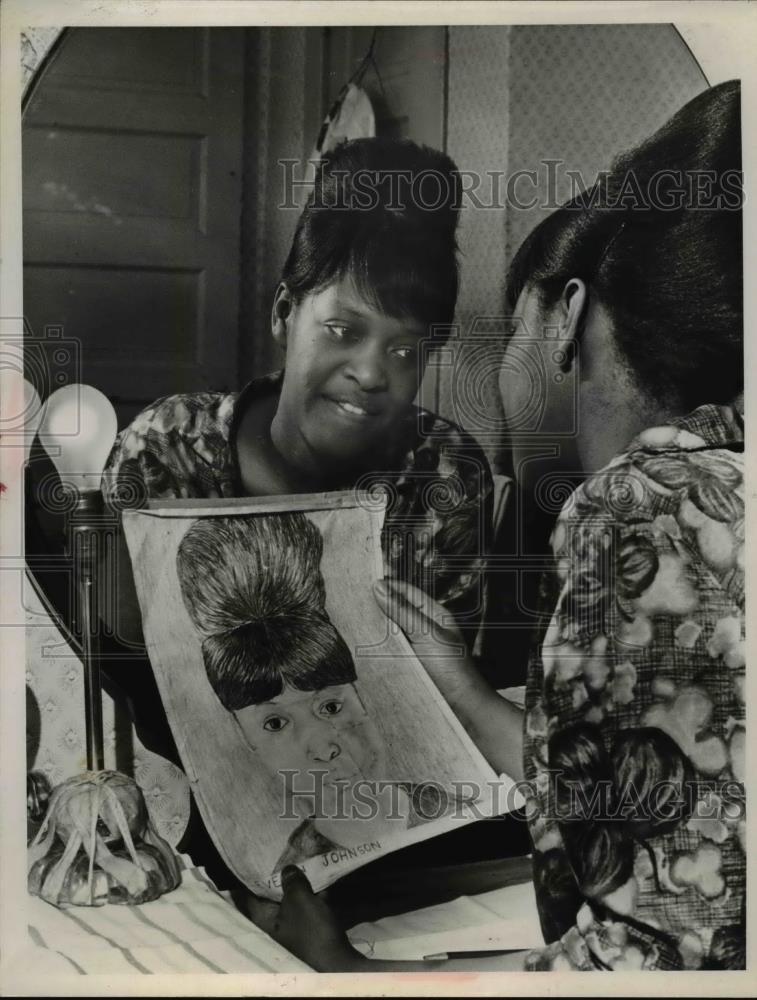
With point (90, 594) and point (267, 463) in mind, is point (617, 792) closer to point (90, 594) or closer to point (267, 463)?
point (267, 463)

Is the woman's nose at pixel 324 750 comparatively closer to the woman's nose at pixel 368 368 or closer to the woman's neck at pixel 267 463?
the woman's neck at pixel 267 463

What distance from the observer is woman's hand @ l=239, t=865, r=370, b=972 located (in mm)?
1623

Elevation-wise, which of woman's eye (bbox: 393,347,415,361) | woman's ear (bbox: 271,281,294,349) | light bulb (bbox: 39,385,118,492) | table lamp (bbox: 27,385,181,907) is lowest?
table lamp (bbox: 27,385,181,907)

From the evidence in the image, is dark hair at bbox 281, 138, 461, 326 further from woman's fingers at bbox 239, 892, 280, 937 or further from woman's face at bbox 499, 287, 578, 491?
woman's fingers at bbox 239, 892, 280, 937

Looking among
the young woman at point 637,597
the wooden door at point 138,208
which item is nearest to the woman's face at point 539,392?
the young woman at point 637,597

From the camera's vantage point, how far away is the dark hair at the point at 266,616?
1646 mm

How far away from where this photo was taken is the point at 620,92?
5.40ft

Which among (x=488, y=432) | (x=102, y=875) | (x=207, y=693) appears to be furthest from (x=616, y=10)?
(x=102, y=875)

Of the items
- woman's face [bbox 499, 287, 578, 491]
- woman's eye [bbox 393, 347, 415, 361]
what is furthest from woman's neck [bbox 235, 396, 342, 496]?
woman's face [bbox 499, 287, 578, 491]

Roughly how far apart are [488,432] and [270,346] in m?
0.41

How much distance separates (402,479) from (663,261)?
0.59 metres

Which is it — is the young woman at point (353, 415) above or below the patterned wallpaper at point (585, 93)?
below

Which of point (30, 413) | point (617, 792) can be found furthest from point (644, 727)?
point (30, 413)

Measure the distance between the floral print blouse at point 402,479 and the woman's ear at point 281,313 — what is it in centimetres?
7
